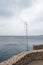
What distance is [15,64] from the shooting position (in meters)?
6.26

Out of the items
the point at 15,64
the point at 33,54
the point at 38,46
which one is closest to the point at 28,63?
the point at 33,54

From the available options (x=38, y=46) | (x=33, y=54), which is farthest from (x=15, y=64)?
(x=38, y=46)

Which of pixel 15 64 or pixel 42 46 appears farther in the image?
pixel 42 46

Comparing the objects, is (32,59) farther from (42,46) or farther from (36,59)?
(42,46)

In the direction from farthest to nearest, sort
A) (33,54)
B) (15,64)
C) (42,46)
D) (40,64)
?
(42,46), (33,54), (40,64), (15,64)

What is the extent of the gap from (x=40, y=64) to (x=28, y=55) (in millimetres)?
767

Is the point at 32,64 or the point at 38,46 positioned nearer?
the point at 32,64

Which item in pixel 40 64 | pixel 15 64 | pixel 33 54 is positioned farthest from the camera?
pixel 33 54

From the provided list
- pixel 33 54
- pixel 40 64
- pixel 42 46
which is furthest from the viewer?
pixel 42 46

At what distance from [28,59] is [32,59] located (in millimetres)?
568

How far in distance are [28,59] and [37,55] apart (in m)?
0.80

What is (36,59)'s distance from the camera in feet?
32.1

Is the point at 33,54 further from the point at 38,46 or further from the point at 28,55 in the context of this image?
the point at 38,46

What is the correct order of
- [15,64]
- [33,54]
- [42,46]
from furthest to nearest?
[42,46] → [33,54] → [15,64]
